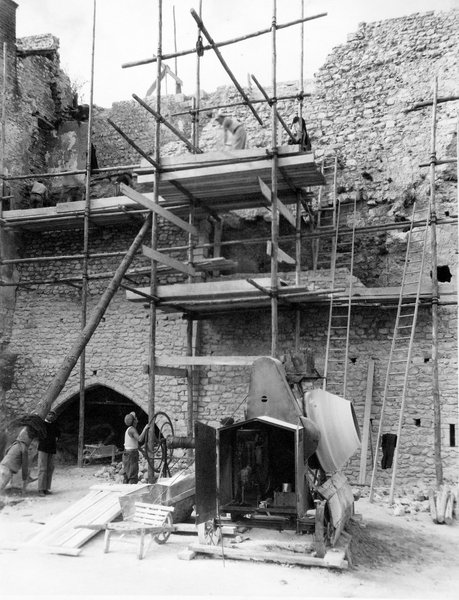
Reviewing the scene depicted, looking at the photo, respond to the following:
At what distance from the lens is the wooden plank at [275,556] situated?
6.07 m

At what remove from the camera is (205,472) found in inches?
262

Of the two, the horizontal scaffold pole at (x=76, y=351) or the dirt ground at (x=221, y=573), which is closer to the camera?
the dirt ground at (x=221, y=573)

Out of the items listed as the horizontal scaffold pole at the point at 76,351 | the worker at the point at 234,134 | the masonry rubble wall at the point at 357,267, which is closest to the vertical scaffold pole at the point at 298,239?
the masonry rubble wall at the point at 357,267

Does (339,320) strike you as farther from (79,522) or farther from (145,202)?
(79,522)

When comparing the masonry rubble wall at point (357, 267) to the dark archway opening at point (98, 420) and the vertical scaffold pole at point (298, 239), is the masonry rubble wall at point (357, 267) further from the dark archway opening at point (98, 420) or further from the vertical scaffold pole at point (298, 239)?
the dark archway opening at point (98, 420)

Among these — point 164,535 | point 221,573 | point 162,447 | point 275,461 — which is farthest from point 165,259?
point 221,573

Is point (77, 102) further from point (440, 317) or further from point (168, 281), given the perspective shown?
point (440, 317)

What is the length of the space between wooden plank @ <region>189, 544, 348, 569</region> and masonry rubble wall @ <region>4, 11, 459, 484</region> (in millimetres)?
5420

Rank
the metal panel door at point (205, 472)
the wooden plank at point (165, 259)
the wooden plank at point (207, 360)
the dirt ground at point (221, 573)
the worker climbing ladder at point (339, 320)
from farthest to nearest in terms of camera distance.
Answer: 1. the worker climbing ladder at point (339, 320)
2. the wooden plank at point (165, 259)
3. the wooden plank at point (207, 360)
4. the metal panel door at point (205, 472)
5. the dirt ground at point (221, 573)

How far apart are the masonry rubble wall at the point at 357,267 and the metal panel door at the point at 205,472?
5380 mm

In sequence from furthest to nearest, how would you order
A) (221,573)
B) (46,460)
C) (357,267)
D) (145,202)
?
(357,267) → (145,202) → (46,460) → (221,573)

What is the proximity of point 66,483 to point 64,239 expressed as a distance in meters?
5.91

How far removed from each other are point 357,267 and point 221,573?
783cm

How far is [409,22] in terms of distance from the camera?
13227 mm
